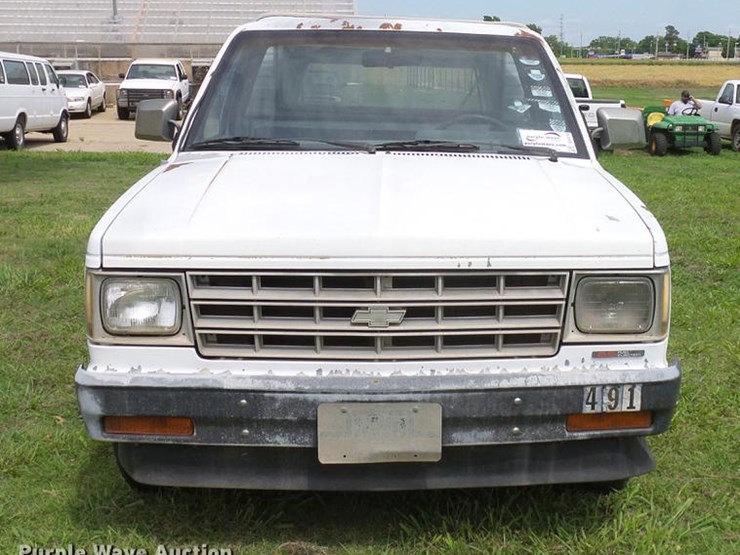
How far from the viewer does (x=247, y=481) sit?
2861mm

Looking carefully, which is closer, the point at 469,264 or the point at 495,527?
the point at 469,264

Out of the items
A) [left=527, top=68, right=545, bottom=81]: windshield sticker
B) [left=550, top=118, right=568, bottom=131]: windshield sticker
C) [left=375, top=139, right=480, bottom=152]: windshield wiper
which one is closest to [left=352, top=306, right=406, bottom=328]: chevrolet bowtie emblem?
[left=375, top=139, right=480, bottom=152]: windshield wiper

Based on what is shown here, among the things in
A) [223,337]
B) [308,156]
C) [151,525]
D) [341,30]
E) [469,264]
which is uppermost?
[341,30]

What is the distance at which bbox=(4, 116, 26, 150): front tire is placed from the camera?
55.2ft

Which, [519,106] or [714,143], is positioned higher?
[519,106]

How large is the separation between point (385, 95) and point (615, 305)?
168cm

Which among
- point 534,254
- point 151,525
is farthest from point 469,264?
point 151,525

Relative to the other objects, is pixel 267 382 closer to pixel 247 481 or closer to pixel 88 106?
pixel 247 481

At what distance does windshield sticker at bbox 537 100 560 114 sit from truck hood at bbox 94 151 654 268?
2.42ft

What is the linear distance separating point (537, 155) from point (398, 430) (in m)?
1.56

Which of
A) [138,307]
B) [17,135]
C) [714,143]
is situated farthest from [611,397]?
[17,135]

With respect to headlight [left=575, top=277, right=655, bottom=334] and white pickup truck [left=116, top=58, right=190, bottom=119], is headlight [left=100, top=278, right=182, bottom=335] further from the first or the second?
white pickup truck [left=116, top=58, right=190, bottom=119]

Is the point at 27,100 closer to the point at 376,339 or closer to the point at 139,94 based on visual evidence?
the point at 139,94

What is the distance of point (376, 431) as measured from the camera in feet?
8.93
